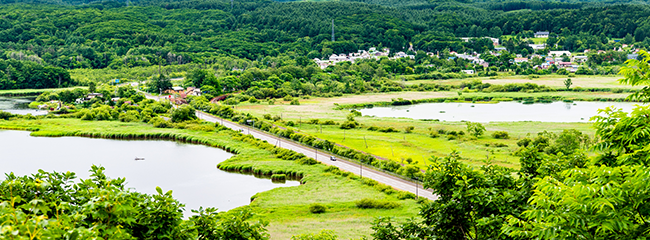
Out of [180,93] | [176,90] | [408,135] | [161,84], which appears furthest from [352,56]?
[408,135]

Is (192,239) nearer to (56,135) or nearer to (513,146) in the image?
(513,146)

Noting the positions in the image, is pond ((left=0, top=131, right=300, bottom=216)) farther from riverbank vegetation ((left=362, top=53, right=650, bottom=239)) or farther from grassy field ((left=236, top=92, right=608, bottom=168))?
riverbank vegetation ((left=362, top=53, right=650, bottom=239))

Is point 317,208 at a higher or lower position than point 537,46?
higher

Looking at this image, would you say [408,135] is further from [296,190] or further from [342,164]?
[296,190]

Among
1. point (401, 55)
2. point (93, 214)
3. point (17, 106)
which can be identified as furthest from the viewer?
point (401, 55)

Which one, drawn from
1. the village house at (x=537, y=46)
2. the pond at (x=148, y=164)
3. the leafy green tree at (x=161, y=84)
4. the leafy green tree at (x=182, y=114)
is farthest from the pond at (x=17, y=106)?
the village house at (x=537, y=46)

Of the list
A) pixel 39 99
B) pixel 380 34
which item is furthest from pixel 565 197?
pixel 380 34
